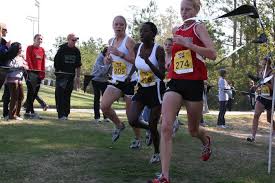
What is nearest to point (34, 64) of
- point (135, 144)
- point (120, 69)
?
point (120, 69)

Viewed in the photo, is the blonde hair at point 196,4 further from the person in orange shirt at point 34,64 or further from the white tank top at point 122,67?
the person in orange shirt at point 34,64

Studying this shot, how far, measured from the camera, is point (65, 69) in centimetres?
1192

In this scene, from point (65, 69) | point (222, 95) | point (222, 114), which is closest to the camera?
point (65, 69)

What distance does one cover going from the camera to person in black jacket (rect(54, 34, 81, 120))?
11844 mm

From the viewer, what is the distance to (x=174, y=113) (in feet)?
17.6

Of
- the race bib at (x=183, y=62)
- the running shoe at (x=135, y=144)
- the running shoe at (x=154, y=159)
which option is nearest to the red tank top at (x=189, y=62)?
the race bib at (x=183, y=62)

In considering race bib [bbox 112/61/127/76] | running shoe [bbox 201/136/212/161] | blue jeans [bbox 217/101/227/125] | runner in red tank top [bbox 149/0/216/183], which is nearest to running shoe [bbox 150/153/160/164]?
running shoe [bbox 201/136/212/161]

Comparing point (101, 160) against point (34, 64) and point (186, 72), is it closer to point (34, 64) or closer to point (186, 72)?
point (186, 72)

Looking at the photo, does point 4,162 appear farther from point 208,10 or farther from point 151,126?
point 208,10

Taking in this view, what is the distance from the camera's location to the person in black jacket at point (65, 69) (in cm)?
1184

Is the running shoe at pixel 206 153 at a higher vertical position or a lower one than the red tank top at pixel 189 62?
lower

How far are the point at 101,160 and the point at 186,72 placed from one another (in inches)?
76.9

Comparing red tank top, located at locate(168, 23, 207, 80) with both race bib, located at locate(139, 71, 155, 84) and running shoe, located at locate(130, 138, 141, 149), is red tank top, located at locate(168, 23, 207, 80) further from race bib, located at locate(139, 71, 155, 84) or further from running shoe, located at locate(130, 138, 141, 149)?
running shoe, located at locate(130, 138, 141, 149)

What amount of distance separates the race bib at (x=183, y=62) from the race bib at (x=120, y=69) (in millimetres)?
2183
